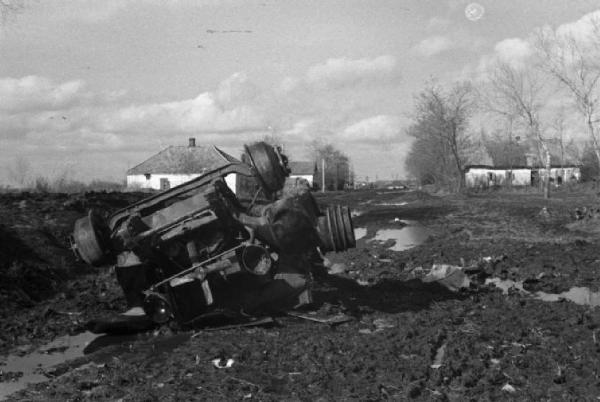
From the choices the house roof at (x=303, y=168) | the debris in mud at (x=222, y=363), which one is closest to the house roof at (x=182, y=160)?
the house roof at (x=303, y=168)

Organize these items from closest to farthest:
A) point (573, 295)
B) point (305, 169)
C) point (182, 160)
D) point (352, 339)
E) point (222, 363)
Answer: point (222, 363), point (352, 339), point (573, 295), point (182, 160), point (305, 169)

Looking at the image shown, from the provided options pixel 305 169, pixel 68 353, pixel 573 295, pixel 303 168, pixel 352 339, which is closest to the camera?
pixel 352 339

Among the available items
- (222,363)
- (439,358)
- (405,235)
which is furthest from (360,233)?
(222,363)

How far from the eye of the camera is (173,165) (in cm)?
6906

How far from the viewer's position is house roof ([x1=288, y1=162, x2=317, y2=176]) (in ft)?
378

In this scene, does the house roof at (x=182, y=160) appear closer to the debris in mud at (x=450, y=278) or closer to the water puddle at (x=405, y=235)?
the water puddle at (x=405, y=235)

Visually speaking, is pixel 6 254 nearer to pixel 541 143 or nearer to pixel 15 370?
pixel 15 370

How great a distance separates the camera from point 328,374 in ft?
20.6

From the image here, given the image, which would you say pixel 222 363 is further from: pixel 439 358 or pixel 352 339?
pixel 439 358

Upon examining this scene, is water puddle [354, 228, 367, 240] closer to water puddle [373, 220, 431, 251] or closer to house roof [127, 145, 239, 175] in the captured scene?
water puddle [373, 220, 431, 251]

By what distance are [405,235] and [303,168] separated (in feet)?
312

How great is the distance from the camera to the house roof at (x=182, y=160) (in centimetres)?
6738

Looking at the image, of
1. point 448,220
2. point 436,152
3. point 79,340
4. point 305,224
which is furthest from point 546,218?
point 436,152

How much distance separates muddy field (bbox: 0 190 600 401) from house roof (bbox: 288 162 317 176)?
99560mm
